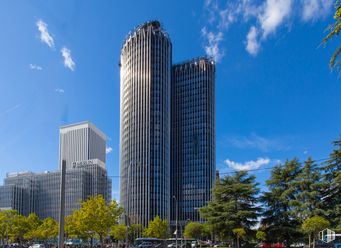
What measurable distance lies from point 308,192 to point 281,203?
156 inches

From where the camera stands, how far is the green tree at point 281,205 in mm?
48938

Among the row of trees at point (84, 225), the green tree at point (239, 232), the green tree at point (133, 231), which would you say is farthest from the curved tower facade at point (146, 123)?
the green tree at point (239, 232)

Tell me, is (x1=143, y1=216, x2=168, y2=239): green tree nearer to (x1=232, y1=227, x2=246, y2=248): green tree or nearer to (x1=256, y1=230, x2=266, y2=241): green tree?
(x1=232, y1=227, x2=246, y2=248): green tree

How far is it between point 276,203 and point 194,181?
12321cm

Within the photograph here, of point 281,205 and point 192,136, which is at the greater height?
point 192,136

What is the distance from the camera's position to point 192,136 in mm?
177375

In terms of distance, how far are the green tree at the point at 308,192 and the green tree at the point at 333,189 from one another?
0.72 m

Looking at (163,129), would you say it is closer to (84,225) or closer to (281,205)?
(84,225)

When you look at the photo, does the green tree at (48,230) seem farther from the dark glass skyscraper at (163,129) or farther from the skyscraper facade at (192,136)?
the skyscraper facade at (192,136)

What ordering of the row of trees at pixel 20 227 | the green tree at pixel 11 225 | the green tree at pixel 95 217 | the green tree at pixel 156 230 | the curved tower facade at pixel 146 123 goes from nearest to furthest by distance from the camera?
the green tree at pixel 95 217, the green tree at pixel 11 225, the row of trees at pixel 20 227, the green tree at pixel 156 230, the curved tower facade at pixel 146 123

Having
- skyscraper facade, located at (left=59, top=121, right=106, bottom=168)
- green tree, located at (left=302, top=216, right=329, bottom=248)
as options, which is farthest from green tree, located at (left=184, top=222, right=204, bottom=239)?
green tree, located at (left=302, top=216, right=329, bottom=248)

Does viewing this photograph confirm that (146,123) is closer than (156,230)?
No

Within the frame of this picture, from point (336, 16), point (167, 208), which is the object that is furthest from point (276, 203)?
point (167, 208)

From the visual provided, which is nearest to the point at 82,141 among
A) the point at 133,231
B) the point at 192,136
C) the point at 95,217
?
the point at 133,231
